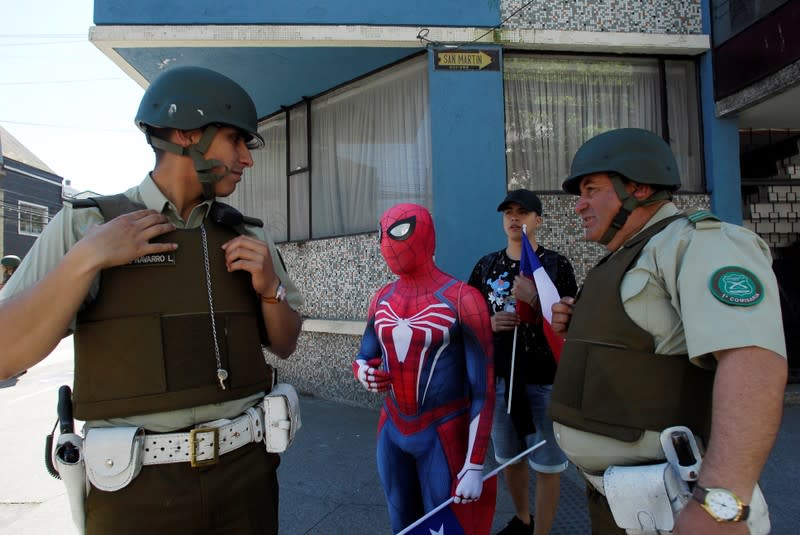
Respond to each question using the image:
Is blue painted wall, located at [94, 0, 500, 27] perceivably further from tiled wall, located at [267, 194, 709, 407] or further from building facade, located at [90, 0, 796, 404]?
tiled wall, located at [267, 194, 709, 407]

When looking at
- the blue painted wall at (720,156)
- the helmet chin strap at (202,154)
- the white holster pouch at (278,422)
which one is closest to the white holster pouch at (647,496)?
the white holster pouch at (278,422)

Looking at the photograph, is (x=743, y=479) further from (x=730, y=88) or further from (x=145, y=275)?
(x=730, y=88)

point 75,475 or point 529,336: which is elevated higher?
point 529,336

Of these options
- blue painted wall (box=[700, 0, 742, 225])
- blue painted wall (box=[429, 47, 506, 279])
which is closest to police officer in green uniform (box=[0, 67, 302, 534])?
blue painted wall (box=[429, 47, 506, 279])

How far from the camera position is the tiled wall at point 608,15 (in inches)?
213

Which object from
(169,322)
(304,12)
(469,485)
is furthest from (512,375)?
(304,12)

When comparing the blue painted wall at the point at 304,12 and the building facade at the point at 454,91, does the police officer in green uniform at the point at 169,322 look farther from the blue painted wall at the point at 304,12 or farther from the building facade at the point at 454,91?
the blue painted wall at the point at 304,12

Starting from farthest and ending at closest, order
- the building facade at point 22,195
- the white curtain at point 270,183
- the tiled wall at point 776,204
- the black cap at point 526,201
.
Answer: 1. the building facade at point 22,195
2. the white curtain at point 270,183
3. the tiled wall at point 776,204
4. the black cap at point 526,201

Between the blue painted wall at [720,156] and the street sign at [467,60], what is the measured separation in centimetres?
248

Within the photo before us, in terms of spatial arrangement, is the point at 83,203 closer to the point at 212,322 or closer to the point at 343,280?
the point at 212,322

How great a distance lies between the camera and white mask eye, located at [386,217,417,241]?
2.64 metres

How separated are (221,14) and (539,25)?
3.47 meters

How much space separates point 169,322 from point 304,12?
4811 millimetres

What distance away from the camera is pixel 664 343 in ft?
5.24
